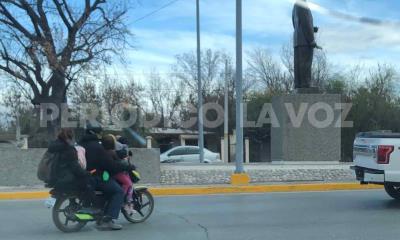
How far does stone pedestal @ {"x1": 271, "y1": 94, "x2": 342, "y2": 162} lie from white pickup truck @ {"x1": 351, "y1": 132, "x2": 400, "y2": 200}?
→ 7.83 m

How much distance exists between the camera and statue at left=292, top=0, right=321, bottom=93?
19266 mm

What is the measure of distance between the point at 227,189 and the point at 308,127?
569cm

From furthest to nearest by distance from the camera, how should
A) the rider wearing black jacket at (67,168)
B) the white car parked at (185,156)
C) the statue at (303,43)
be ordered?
1. the white car parked at (185,156)
2. the statue at (303,43)
3. the rider wearing black jacket at (67,168)

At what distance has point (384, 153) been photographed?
1109 cm

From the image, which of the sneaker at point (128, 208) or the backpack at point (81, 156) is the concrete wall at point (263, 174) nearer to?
the sneaker at point (128, 208)

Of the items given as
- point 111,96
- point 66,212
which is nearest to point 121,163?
point 66,212

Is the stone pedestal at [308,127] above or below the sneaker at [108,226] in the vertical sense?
above

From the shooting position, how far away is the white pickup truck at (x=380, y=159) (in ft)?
36.3

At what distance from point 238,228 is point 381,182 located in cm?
346

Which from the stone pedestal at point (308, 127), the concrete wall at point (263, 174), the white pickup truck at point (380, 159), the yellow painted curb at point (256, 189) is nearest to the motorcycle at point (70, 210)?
the white pickup truck at point (380, 159)

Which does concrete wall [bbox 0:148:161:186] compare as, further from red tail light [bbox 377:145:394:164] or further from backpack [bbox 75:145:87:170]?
red tail light [bbox 377:145:394:164]

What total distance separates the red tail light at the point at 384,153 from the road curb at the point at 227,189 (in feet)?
15.0

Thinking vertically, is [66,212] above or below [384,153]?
below

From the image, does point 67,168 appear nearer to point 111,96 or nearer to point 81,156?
point 81,156
